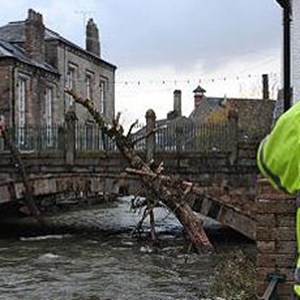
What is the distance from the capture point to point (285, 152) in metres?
2.76

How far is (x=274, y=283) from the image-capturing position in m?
5.93

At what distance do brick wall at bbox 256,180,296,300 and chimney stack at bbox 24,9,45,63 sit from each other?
92.2 feet

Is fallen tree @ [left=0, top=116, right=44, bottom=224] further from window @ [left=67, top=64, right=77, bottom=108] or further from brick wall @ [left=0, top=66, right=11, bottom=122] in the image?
window @ [left=67, top=64, right=77, bottom=108]

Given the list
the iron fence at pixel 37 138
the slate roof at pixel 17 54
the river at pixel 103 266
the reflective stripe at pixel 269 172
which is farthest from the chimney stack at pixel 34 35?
the reflective stripe at pixel 269 172

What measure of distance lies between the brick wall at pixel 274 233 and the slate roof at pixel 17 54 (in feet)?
80.9

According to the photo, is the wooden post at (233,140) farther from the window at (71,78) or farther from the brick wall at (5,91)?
the window at (71,78)

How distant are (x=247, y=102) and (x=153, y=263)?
3667 cm

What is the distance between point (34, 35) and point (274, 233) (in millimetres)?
28935

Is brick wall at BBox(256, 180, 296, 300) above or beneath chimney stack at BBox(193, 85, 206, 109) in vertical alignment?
beneath

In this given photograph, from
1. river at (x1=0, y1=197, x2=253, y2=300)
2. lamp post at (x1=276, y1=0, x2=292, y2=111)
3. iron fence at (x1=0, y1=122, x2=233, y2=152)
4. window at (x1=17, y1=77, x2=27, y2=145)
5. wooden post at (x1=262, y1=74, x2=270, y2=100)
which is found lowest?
river at (x1=0, y1=197, x2=253, y2=300)

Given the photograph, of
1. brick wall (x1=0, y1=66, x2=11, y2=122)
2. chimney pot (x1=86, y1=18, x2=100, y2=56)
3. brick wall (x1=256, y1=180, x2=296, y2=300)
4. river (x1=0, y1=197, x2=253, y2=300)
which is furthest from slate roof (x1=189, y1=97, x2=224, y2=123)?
brick wall (x1=256, y1=180, x2=296, y2=300)

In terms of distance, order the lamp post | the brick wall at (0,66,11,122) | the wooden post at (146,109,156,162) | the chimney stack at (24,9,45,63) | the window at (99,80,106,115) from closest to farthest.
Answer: the lamp post → the wooden post at (146,109,156,162) → the brick wall at (0,66,11,122) → the chimney stack at (24,9,45,63) → the window at (99,80,106,115)

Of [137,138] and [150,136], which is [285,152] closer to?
[150,136]

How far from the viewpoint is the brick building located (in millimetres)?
30109
